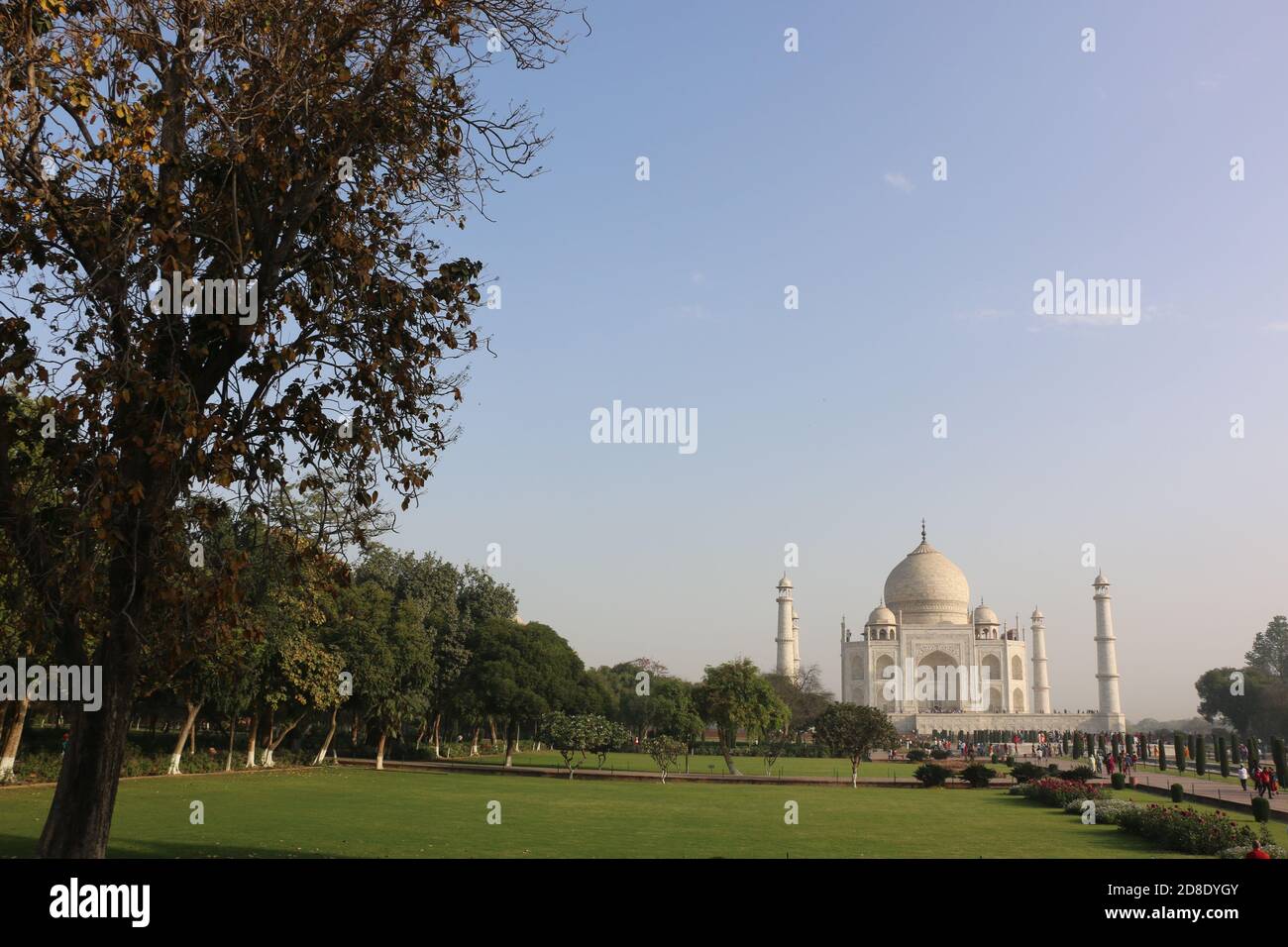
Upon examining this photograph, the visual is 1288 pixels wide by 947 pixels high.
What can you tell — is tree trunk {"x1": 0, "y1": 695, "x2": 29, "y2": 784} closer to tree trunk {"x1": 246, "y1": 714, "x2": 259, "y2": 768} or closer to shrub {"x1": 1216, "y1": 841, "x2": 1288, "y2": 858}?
tree trunk {"x1": 246, "y1": 714, "x2": 259, "y2": 768}

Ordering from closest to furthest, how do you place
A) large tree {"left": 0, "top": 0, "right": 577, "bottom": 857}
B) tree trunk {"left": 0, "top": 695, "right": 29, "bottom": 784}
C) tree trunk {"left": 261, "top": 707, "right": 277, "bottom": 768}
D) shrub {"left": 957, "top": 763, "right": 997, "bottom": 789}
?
large tree {"left": 0, "top": 0, "right": 577, "bottom": 857} → tree trunk {"left": 0, "top": 695, "right": 29, "bottom": 784} → shrub {"left": 957, "top": 763, "right": 997, "bottom": 789} → tree trunk {"left": 261, "top": 707, "right": 277, "bottom": 768}

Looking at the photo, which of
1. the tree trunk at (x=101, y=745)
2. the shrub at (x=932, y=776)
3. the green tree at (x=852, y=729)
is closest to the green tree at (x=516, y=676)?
the green tree at (x=852, y=729)

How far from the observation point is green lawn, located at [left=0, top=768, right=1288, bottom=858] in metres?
16.7

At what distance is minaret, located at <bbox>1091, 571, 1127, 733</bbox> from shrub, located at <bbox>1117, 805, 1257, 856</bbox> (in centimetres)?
6832

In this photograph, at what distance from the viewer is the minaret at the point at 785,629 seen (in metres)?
94.9

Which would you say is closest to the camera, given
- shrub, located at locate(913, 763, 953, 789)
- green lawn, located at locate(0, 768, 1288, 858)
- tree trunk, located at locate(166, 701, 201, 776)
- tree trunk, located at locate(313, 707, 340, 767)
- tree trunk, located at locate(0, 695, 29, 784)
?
green lawn, located at locate(0, 768, 1288, 858)

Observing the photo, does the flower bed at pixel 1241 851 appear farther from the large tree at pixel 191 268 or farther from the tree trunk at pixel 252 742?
the tree trunk at pixel 252 742

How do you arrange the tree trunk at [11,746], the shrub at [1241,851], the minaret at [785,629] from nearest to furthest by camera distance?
the shrub at [1241,851], the tree trunk at [11,746], the minaret at [785,629]

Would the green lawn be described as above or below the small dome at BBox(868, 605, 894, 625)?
below

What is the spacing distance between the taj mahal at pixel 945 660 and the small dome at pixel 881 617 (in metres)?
0.09

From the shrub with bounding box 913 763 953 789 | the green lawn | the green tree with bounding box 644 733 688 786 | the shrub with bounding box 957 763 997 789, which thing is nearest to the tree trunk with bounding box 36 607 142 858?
the green lawn
